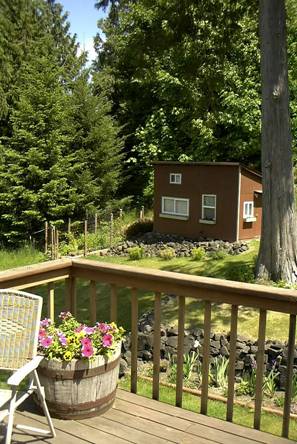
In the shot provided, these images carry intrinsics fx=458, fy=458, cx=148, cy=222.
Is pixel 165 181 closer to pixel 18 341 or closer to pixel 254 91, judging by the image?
pixel 254 91

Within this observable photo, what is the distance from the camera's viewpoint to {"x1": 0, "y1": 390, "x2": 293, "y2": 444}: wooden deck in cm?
258

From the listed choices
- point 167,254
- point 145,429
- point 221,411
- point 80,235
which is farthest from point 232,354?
point 80,235

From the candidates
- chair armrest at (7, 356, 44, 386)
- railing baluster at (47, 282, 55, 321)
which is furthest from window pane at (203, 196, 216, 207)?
chair armrest at (7, 356, 44, 386)

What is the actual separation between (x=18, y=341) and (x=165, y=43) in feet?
28.8

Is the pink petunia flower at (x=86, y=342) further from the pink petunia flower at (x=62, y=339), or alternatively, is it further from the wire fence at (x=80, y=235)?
the wire fence at (x=80, y=235)

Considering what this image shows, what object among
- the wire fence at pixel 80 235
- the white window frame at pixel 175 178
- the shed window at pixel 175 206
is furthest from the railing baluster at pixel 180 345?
the white window frame at pixel 175 178

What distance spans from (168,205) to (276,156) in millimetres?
9587

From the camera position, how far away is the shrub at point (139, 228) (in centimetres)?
1873

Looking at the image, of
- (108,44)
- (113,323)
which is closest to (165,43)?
(113,323)

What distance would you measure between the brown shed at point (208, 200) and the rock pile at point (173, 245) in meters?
0.46

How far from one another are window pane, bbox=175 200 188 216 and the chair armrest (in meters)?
14.9

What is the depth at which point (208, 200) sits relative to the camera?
16625 mm

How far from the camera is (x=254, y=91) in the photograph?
18.7 metres

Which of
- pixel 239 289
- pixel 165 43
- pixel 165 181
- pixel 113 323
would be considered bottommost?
pixel 113 323
